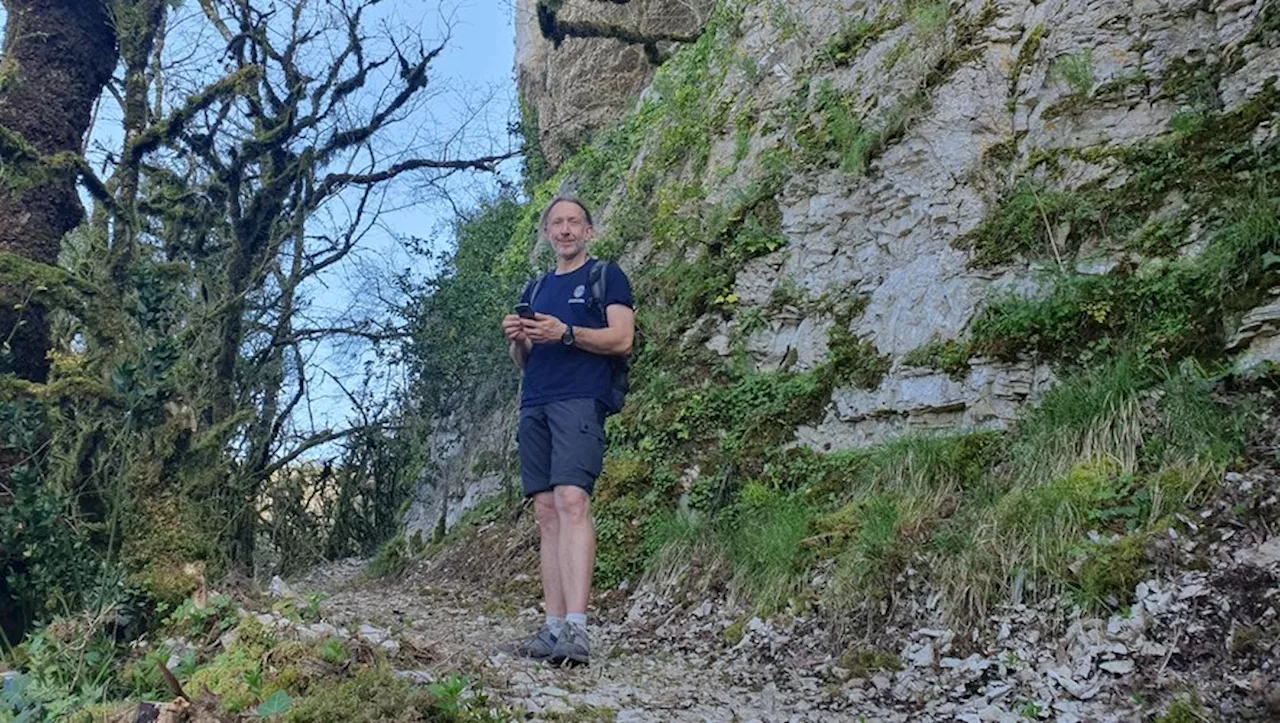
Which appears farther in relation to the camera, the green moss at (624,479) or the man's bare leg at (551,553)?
the green moss at (624,479)

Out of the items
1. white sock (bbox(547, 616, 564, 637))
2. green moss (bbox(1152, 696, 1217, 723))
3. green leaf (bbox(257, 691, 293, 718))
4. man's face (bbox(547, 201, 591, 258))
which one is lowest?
green moss (bbox(1152, 696, 1217, 723))

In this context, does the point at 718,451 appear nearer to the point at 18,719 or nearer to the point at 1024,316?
the point at 1024,316

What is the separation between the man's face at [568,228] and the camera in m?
4.27

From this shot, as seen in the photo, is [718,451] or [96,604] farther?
[718,451]

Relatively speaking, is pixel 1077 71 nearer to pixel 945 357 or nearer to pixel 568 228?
pixel 945 357

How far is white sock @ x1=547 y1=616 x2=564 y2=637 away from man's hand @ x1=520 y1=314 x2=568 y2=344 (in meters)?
1.30

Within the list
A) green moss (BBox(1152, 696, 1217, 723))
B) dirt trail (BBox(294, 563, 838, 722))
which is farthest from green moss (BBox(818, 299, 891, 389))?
green moss (BBox(1152, 696, 1217, 723))

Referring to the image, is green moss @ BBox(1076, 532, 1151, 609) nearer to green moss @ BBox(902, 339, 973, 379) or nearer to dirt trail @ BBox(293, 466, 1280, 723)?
dirt trail @ BBox(293, 466, 1280, 723)

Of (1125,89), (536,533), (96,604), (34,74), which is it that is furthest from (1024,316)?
(34,74)

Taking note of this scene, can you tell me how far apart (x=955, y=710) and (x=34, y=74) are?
194 inches

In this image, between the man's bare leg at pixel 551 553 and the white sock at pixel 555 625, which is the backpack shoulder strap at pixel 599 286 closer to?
the man's bare leg at pixel 551 553

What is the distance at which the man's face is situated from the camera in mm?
4266

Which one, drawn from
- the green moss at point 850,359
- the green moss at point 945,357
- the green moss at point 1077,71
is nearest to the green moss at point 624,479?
the green moss at point 850,359

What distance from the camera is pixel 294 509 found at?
13.0 meters
